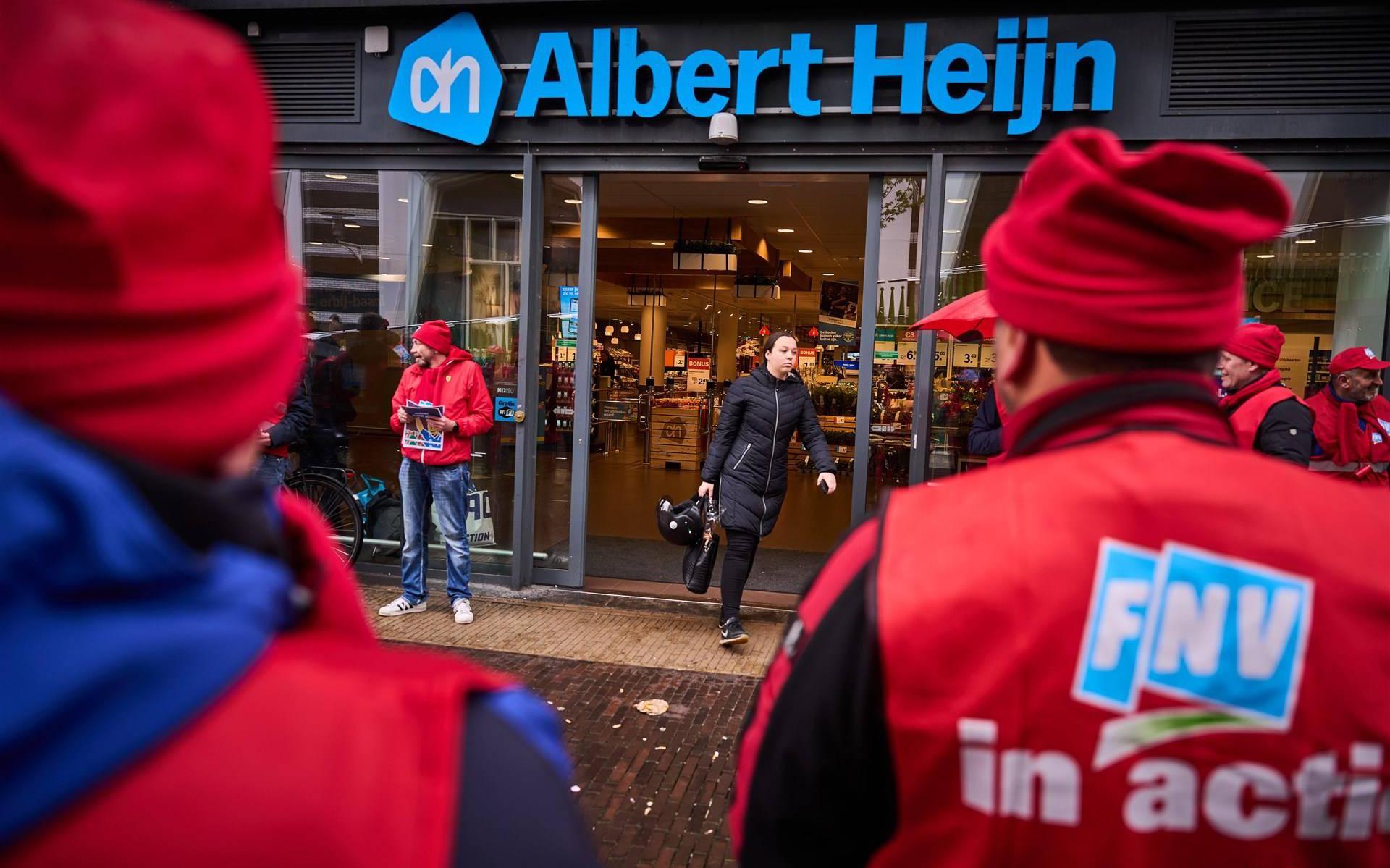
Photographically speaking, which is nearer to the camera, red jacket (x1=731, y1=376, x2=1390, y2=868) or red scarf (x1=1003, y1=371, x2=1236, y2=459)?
red jacket (x1=731, y1=376, x2=1390, y2=868)

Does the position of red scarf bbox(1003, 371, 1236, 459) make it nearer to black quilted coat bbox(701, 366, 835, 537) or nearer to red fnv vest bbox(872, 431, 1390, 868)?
red fnv vest bbox(872, 431, 1390, 868)

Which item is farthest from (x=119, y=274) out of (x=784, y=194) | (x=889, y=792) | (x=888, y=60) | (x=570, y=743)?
(x=784, y=194)

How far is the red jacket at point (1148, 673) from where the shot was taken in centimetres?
111

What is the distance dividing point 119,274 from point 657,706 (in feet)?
15.1

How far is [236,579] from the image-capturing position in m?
0.67

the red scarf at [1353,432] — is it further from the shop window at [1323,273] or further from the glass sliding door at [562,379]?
the glass sliding door at [562,379]

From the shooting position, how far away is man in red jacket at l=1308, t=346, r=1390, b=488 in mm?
5699

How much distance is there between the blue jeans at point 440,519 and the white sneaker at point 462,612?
63 mm

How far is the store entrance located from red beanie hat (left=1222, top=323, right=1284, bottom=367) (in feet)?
10.7

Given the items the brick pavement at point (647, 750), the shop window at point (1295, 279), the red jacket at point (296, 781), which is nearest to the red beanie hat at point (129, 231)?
the red jacket at point (296, 781)

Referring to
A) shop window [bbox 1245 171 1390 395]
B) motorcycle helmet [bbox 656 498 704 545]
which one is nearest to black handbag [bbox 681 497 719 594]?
motorcycle helmet [bbox 656 498 704 545]

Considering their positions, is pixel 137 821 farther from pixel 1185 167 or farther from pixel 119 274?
pixel 1185 167

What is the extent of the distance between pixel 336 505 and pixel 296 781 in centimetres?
741

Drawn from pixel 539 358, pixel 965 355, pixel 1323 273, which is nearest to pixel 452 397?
pixel 539 358
